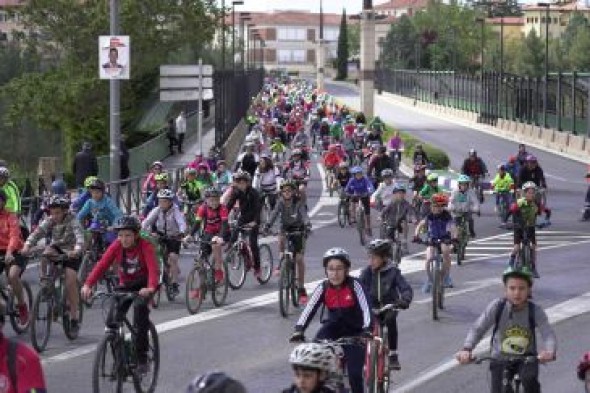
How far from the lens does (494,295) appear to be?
20.1 metres

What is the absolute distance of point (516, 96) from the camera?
77.5 meters

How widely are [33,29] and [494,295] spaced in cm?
4242

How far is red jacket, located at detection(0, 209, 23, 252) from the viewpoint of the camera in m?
14.6

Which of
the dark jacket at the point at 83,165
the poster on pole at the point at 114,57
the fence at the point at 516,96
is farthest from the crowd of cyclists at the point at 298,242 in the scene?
the fence at the point at 516,96

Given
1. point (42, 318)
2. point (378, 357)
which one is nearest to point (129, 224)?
point (378, 357)

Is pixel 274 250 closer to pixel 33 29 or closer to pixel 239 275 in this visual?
pixel 239 275

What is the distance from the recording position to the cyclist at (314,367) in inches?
261

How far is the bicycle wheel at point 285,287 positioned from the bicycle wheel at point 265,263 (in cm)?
325

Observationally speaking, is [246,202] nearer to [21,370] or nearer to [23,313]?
[23,313]

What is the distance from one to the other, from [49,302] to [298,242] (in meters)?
4.60

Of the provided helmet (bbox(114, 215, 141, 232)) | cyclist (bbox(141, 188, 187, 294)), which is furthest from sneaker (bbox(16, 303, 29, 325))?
helmet (bbox(114, 215, 141, 232))

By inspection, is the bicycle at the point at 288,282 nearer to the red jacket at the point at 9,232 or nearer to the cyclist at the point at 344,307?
the red jacket at the point at 9,232

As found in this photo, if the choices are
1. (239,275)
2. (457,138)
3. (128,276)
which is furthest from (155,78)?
(128,276)

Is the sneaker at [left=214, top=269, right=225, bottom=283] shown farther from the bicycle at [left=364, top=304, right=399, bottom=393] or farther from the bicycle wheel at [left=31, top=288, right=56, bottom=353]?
the bicycle at [left=364, top=304, right=399, bottom=393]
